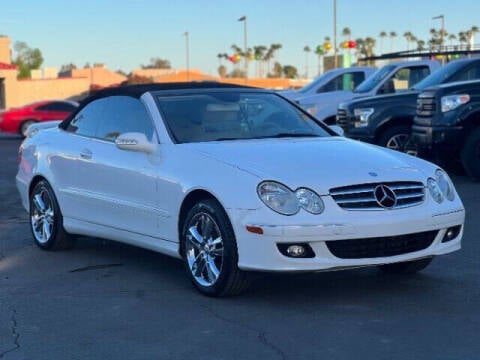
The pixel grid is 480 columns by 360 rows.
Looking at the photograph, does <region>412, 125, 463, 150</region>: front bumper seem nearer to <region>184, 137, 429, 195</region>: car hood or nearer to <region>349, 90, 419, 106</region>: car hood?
<region>349, 90, 419, 106</region>: car hood

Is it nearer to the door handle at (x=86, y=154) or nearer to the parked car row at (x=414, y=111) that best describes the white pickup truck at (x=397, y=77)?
the parked car row at (x=414, y=111)

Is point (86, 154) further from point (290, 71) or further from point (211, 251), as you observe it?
point (290, 71)

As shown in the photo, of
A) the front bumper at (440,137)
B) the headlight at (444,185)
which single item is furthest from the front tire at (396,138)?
the headlight at (444,185)

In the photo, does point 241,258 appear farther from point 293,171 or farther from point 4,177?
point 4,177

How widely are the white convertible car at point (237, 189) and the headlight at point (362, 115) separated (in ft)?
23.0

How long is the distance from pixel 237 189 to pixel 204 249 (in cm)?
60

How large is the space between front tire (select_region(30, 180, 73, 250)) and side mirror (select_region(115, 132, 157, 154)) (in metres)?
1.54

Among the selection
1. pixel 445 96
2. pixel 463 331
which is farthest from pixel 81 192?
pixel 445 96

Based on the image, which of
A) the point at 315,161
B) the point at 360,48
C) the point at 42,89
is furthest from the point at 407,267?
the point at 360,48

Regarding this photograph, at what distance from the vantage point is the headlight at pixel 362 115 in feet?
47.0

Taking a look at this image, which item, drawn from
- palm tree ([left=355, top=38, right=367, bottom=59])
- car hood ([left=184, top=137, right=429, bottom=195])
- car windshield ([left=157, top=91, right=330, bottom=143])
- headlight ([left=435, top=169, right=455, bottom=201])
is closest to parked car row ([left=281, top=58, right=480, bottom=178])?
car windshield ([left=157, top=91, right=330, bottom=143])

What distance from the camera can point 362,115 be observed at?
47.4 feet

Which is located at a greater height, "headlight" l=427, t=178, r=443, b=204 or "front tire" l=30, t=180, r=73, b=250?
"headlight" l=427, t=178, r=443, b=204

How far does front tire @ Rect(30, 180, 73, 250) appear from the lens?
7.93 m
